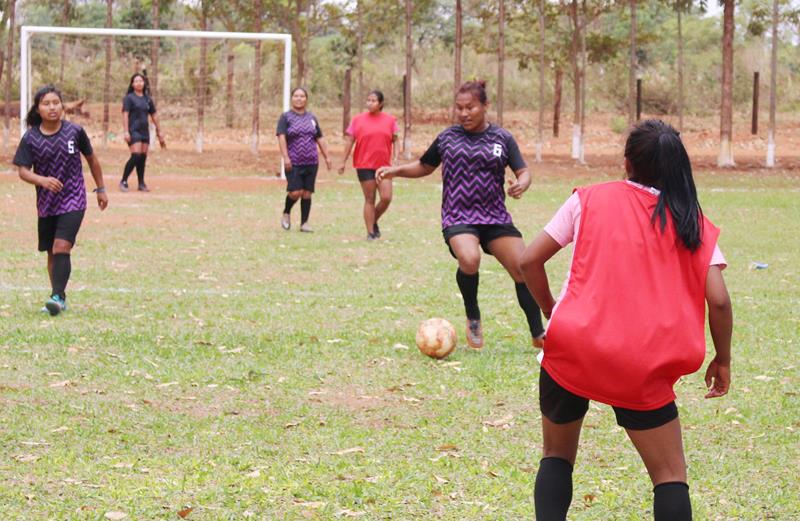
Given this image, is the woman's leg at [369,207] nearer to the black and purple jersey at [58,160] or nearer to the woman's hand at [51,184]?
the black and purple jersey at [58,160]

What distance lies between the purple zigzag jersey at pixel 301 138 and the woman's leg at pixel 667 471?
12735 millimetres

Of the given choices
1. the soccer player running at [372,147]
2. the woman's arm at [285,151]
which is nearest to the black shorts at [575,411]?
the soccer player running at [372,147]

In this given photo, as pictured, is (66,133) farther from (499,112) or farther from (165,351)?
(499,112)

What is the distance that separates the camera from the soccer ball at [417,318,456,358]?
27.4 ft

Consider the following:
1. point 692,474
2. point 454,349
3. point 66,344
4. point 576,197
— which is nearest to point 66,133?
point 66,344

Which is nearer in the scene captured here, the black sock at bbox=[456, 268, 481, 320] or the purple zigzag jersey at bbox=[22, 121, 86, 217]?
the black sock at bbox=[456, 268, 481, 320]

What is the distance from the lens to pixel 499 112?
32.5m

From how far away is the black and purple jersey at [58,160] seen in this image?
970cm

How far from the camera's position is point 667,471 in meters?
3.98

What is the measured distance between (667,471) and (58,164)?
271 inches

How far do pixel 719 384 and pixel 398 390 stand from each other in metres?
3.55

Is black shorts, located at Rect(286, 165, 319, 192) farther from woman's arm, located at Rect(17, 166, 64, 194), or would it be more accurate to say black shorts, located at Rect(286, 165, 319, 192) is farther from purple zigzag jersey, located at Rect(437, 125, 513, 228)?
purple zigzag jersey, located at Rect(437, 125, 513, 228)

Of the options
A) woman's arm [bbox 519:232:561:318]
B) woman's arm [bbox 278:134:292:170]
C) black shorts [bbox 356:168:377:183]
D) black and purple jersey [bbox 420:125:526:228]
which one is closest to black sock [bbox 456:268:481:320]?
black and purple jersey [bbox 420:125:526:228]

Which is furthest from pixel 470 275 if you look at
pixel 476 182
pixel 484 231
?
pixel 476 182
